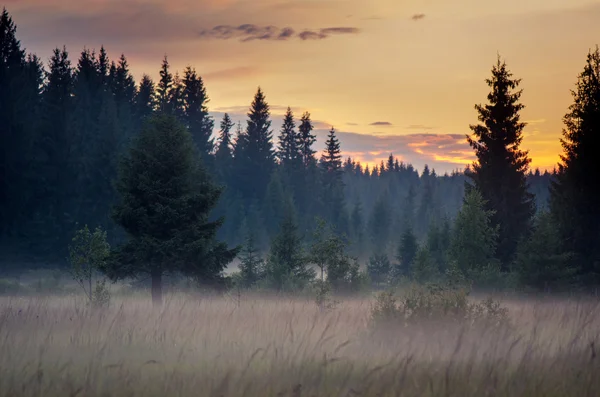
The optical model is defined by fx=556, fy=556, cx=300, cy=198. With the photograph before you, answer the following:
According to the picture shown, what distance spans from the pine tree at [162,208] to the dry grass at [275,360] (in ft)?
25.8

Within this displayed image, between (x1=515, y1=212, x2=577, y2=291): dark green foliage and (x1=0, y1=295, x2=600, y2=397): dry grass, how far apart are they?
13.3 metres

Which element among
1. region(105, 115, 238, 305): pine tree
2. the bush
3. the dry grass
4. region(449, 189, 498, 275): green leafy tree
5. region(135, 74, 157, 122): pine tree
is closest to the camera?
the dry grass

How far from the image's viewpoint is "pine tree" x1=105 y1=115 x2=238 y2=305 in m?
18.4

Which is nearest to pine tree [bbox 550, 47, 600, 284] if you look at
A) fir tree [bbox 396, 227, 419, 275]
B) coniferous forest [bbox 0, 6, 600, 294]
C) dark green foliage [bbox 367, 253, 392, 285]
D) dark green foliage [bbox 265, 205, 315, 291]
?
coniferous forest [bbox 0, 6, 600, 294]

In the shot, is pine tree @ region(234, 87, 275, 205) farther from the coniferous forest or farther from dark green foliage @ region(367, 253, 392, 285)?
dark green foliage @ region(367, 253, 392, 285)

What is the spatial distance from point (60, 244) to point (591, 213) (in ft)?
144

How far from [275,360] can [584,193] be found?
71.4 feet

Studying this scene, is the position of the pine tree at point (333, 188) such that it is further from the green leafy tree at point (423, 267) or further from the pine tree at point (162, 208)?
the pine tree at point (162, 208)

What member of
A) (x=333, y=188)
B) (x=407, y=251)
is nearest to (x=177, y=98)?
(x=333, y=188)

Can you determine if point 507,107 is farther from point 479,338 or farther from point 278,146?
point 278,146

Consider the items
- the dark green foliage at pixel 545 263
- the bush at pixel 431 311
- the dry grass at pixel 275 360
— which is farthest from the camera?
the dark green foliage at pixel 545 263

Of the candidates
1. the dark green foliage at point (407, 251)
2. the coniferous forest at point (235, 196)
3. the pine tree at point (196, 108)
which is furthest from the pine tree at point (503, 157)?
the pine tree at point (196, 108)

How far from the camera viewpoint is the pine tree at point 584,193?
2438cm

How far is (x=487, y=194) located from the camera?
31000mm
